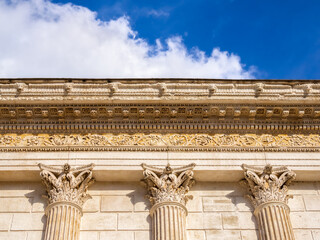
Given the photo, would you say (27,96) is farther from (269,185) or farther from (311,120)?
(311,120)

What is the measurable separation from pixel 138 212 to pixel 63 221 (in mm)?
2059

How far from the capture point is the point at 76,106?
51.9 feet

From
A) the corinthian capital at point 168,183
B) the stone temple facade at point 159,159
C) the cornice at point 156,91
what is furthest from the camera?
the cornice at point 156,91

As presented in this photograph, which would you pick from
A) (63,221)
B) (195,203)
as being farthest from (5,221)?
(195,203)

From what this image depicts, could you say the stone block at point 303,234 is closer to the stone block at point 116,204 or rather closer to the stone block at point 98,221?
the stone block at point 116,204

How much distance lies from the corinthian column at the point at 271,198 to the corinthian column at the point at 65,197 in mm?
4560

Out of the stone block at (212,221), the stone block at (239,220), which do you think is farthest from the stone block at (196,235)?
the stone block at (239,220)

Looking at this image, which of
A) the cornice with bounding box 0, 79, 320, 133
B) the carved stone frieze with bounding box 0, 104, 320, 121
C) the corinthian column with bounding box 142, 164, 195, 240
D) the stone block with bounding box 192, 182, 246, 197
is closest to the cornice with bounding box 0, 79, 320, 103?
the cornice with bounding box 0, 79, 320, 133

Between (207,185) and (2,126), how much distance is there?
20.9 feet

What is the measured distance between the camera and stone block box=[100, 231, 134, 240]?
13.8 metres

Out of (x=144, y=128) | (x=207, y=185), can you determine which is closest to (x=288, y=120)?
(x=207, y=185)

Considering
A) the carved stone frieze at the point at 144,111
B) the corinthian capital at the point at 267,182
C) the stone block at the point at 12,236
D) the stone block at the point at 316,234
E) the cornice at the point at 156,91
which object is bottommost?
the stone block at the point at 316,234

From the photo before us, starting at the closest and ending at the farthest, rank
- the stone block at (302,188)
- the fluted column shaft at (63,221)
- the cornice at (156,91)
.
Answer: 1. the fluted column shaft at (63,221)
2. the stone block at (302,188)
3. the cornice at (156,91)

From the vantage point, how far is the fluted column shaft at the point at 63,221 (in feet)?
43.7
